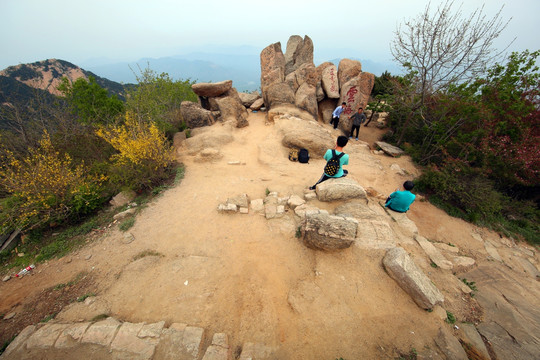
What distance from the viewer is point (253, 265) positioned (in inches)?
186

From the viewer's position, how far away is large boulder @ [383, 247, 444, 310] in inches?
150

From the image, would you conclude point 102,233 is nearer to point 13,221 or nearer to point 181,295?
point 13,221

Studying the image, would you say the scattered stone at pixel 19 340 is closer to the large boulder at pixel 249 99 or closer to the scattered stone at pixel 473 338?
the scattered stone at pixel 473 338

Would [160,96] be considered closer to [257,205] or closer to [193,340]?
[257,205]

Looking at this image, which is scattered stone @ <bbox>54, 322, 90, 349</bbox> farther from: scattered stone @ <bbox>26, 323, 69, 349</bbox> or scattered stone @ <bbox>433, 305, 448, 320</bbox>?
scattered stone @ <bbox>433, 305, 448, 320</bbox>

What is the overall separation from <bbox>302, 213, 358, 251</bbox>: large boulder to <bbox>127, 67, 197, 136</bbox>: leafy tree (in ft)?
34.9

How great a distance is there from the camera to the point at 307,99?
13648mm

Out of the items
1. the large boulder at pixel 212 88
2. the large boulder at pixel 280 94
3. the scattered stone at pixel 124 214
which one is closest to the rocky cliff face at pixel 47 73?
the large boulder at pixel 212 88

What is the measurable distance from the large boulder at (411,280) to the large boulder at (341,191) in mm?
1968

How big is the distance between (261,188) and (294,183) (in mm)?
1284

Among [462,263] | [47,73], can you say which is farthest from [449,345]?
[47,73]

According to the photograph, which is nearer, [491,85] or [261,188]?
[261,188]

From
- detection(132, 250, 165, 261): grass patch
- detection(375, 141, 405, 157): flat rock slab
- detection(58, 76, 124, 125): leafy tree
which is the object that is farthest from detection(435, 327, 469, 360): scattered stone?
detection(58, 76, 124, 125): leafy tree

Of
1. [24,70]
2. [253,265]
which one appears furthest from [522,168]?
[24,70]
